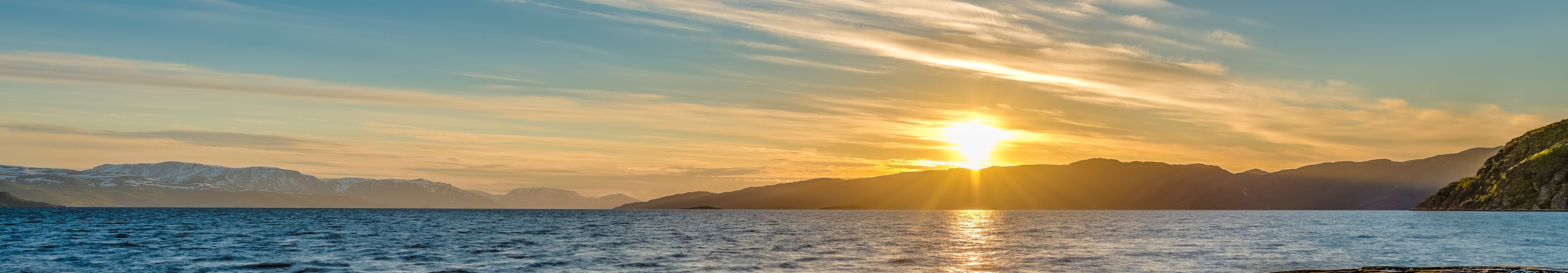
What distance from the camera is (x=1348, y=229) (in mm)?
113750

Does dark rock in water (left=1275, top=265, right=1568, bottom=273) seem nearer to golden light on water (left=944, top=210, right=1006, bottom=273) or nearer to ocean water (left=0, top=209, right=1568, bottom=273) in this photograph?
ocean water (left=0, top=209, right=1568, bottom=273)

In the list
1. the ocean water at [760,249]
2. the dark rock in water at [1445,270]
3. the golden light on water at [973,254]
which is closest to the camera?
the dark rock in water at [1445,270]

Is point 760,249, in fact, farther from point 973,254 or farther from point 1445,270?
point 1445,270

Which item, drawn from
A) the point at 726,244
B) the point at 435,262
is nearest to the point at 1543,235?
the point at 726,244

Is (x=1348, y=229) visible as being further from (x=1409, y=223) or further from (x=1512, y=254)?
(x=1512, y=254)

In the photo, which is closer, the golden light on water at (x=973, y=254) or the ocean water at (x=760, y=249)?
the golden light on water at (x=973, y=254)

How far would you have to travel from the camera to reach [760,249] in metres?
68.4

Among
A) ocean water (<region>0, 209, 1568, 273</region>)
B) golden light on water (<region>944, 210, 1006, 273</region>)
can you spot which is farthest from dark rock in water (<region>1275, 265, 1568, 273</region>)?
golden light on water (<region>944, 210, 1006, 273</region>)

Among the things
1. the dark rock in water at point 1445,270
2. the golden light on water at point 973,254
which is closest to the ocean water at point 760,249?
the golden light on water at point 973,254

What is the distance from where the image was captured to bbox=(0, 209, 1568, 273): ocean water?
51719 millimetres

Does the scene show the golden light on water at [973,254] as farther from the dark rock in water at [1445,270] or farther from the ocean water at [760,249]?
the dark rock in water at [1445,270]

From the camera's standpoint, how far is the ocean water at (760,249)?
2036 inches

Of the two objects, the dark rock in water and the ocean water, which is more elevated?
the dark rock in water

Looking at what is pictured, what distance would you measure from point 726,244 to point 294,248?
3328cm
